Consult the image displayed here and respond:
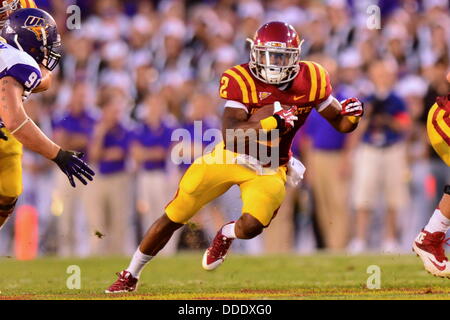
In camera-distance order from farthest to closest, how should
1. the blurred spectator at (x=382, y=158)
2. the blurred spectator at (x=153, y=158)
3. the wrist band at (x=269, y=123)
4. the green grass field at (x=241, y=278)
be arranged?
the blurred spectator at (x=153, y=158)
the blurred spectator at (x=382, y=158)
the green grass field at (x=241, y=278)
the wrist band at (x=269, y=123)

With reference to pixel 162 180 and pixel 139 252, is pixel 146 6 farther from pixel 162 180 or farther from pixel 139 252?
pixel 139 252

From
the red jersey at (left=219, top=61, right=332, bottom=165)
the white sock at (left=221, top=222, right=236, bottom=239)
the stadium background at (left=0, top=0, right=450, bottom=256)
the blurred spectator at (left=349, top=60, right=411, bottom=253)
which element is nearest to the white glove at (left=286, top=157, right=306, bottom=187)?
the red jersey at (left=219, top=61, right=332, bottom=165)

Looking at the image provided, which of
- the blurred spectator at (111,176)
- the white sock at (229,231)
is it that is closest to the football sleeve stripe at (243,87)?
the white sock at (229,231)

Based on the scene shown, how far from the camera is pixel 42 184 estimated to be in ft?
34.3

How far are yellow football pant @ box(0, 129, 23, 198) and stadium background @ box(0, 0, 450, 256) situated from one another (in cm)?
308

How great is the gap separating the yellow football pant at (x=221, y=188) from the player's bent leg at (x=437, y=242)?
0.96 metres

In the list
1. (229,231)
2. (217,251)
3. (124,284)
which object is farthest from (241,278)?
(124,284)

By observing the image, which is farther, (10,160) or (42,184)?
(42,184)

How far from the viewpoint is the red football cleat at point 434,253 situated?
21.8 ft

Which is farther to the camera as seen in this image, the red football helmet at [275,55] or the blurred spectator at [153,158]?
the blurred spectator at [153,158]

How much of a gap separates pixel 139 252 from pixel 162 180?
362 cm

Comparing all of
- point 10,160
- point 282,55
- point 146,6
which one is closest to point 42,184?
point 146,6

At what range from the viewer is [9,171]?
6695mm

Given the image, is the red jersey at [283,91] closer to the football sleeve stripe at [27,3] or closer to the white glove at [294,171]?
the white glove at [294,171]
